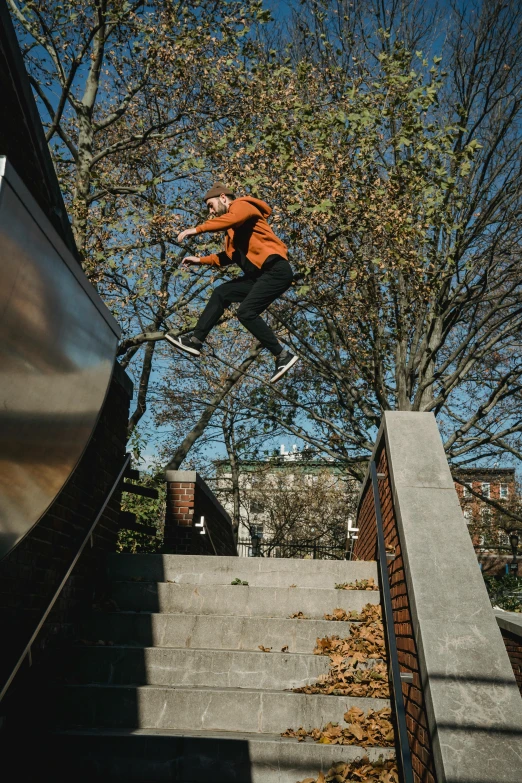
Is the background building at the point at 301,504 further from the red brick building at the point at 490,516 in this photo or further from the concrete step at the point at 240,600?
the concrete step at the point at 240,600

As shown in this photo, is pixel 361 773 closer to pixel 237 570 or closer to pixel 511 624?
pixel 237 570

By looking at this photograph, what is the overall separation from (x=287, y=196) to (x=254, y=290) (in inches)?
241

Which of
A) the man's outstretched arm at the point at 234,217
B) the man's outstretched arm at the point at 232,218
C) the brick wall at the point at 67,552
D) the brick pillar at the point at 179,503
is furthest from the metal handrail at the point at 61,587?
the brick pillar at the point at 179,503

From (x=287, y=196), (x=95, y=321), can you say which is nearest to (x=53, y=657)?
(x=95, y=321)

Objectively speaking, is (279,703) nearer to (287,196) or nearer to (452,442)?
(287,196)

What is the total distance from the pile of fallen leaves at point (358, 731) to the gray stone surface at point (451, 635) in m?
0.69

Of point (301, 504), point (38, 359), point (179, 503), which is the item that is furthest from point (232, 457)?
point (38, 359)

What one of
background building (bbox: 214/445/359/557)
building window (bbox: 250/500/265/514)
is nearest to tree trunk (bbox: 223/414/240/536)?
background building (bbox: 214/445/359/557)

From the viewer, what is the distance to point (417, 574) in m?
3.93

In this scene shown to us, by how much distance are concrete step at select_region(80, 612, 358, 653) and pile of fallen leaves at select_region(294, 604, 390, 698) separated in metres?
0.12

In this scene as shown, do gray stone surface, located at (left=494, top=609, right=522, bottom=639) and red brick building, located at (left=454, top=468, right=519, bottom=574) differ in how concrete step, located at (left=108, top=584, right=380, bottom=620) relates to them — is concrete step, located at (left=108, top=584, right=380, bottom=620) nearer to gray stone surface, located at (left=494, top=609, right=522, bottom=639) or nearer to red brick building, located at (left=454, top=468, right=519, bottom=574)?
gray stone surface, located at (left=494, top=609, right=522, bottom=639)

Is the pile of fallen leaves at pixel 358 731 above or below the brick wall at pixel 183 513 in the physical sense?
below

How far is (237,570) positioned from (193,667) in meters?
1.28

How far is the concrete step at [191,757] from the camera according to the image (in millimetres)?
3801
